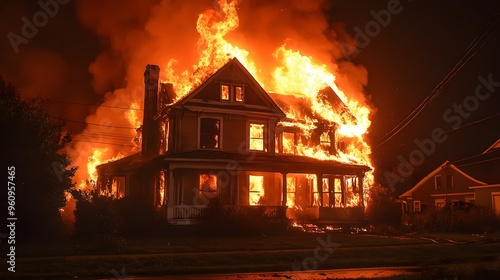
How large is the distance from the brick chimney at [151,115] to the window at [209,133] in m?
4.79

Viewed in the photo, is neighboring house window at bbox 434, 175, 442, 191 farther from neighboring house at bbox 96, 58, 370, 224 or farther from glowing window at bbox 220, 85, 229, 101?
glowing window at bbox 220, 85, 229, 101

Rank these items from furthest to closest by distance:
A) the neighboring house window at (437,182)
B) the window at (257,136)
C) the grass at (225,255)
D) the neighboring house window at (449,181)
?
1. the neighboring house window at (437,182)
2. the neighboring house window at (449,181)
3. the window at (257,136)
4. the grass at (225,255)

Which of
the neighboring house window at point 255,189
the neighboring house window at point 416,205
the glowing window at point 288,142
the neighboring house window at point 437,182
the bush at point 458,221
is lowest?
the bush at point 458,221

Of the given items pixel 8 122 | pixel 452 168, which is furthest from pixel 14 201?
pixel 452 168

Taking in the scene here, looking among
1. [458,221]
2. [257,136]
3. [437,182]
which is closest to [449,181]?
[437,182]

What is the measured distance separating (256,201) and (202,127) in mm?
6071

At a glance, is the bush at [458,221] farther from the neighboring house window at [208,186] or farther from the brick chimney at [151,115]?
the brick chimney at [151,115]

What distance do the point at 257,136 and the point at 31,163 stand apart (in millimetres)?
15605

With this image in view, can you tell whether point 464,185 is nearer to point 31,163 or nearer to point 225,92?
point 225,92

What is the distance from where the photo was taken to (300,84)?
38938mm

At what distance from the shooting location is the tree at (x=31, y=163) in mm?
21359

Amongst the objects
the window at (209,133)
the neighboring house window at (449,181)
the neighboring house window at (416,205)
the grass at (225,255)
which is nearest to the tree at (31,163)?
the grass at (225,255)

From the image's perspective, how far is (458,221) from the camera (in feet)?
104

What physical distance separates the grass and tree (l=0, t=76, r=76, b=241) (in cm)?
206
